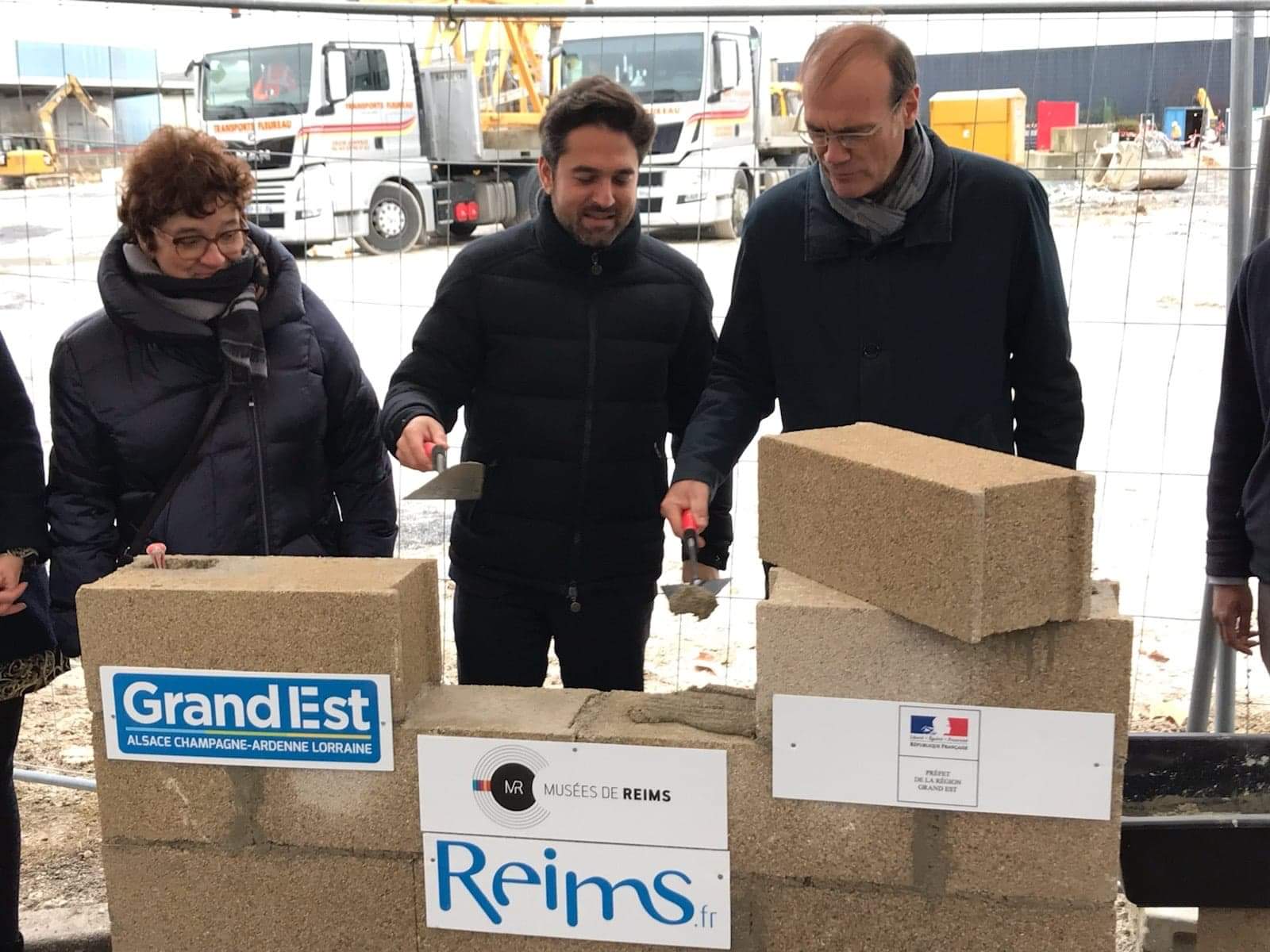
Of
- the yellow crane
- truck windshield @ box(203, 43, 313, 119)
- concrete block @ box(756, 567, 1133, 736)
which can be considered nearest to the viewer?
concrete block @ box(756, 567, 1133, 736)

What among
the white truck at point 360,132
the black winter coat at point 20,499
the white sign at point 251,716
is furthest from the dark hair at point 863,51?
the white truck at point 360,132

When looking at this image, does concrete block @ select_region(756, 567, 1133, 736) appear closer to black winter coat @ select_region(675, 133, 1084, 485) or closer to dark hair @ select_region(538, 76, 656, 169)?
black winter coat @ select_region(675, 133, 1084, 485)

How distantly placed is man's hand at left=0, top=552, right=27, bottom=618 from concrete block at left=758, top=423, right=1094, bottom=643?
1.60 meters

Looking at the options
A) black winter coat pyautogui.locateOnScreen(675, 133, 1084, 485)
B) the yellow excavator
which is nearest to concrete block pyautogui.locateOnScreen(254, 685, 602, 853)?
black winter coat pyautogui.locateOnScreen(675, 133, 1084, 485)

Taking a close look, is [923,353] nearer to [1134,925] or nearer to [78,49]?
[1134,925]

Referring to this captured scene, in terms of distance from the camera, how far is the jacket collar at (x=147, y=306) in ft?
8.18

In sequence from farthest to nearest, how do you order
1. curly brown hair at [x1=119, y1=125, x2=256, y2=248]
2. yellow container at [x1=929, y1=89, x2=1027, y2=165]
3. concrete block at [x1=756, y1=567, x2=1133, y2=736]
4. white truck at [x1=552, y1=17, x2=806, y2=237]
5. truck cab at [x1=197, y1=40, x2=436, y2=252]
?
truck cab at [x1=197, y1=40, x2=436, y2=252]
white truck at [x1=552, y1=17, x2=806, y2=237]
yellow container at [x1=929, y1=89, x2=1027, y2=165]
curly brown hair at [x1=119, y1=125, x2=256, y2=248]
concrete block at [x1=756, y1=567, x2=1133, y2=736]

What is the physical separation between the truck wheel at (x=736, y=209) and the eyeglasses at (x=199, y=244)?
6.26 feet

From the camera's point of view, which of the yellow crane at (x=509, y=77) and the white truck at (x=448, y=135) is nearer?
the white truck at (x=448, y=135)

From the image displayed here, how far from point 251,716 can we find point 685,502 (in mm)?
844

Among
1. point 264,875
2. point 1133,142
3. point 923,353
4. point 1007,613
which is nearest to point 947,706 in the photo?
point 1007,613

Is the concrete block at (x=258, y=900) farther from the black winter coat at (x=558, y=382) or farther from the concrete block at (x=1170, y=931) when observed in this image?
the concrete block at (x=1170, y=931)

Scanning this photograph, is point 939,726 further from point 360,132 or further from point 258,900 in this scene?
point 360,132

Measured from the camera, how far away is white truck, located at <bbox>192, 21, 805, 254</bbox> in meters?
4.45
